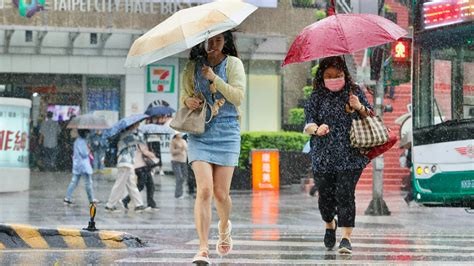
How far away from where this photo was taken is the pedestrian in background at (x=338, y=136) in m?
8.92

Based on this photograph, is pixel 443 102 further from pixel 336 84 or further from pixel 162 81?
pixel 162 81

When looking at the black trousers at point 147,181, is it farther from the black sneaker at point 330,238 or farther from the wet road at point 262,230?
the black sneaker at point 330,238

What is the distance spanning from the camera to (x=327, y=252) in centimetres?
935

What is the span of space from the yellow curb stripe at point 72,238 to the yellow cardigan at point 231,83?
2927mm

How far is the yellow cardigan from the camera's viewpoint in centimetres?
786

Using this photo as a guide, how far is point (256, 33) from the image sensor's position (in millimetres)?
32562

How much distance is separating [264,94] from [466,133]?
68.7 ft

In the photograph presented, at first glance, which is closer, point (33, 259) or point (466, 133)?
point (33, 259)

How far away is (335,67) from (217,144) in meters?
1.65

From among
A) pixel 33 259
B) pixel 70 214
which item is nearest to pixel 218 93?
pixel 33 259

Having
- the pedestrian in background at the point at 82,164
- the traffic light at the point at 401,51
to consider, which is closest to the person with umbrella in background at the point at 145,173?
the pedestrian in background at the point at 82,164

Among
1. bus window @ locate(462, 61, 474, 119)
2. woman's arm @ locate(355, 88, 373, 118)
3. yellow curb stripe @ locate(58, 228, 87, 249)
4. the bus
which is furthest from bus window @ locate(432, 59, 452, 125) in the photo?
yellow curb stripe @ locate(58, 228, 87, 249)

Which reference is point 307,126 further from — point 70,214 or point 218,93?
point 70,214

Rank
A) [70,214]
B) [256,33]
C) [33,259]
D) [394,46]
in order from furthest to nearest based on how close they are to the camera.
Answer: [256,33]
[70,214]
[394,46]
[33,259]
